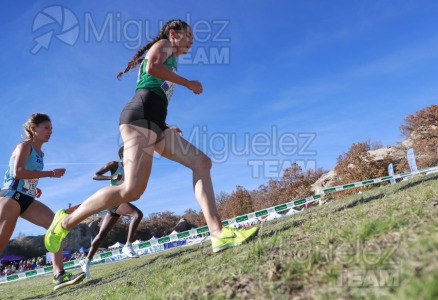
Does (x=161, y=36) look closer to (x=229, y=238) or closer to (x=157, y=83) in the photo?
(x=157, y=83)

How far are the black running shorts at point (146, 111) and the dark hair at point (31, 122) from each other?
2.58 meters

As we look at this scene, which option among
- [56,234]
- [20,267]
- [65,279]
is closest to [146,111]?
[56,234]

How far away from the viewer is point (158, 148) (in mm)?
3783

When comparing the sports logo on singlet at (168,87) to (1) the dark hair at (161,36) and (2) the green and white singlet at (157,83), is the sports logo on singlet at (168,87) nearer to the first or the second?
(2) the green and white singlet at (157,83)

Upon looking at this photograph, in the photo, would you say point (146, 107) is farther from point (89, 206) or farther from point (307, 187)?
point (307, 187)

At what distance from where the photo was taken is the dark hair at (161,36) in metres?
3.95

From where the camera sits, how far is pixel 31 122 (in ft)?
17.5

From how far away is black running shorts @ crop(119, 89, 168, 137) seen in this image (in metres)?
3.46

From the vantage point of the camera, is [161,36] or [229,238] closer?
[229,238]

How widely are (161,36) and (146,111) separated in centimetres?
105

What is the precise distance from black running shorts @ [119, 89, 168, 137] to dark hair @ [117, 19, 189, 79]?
593 millimetres

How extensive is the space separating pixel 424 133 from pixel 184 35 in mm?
40672

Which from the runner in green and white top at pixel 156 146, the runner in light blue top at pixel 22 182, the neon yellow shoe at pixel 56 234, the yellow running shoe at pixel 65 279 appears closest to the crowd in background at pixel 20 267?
the yellow running shoe at pixel 65 279

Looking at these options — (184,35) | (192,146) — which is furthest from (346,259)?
(184,35)
